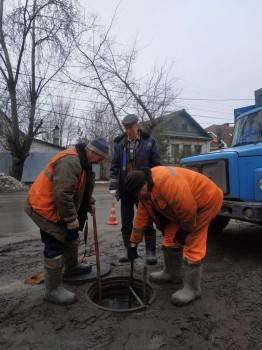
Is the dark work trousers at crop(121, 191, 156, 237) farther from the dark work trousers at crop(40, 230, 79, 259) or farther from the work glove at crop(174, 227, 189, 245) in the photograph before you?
the dark work trousers at crop(40, 230, 79, 259)

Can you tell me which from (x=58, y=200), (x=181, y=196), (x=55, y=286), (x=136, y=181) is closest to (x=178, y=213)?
(x=181, y=196)

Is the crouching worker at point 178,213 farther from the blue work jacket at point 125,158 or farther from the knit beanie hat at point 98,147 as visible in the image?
the blue work jacket at point 125,158

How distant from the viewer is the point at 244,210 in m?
4.23

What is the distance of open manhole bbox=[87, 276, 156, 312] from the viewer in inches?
144

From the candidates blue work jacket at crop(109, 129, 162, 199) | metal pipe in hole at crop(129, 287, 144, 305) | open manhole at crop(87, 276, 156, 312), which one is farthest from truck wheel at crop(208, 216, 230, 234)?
metal pipe in hole at crop(129, 287, 144, 305)

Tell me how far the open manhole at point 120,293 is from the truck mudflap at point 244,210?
1.49 meters

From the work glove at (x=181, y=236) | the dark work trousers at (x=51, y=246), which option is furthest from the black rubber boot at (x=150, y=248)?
the dark work trousers at (x=51, y=246)

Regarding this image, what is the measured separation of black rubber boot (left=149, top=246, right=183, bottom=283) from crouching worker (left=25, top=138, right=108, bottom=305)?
3.37ft

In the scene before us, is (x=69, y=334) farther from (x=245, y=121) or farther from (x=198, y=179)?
(x=245, y=121)

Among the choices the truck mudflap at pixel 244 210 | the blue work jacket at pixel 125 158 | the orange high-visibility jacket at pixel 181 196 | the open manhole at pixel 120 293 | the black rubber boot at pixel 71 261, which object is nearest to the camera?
the orange high-visibility jacket at pixel 181 196

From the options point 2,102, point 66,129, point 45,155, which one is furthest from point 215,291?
point 66,129

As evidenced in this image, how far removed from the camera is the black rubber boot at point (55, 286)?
10.5 ft

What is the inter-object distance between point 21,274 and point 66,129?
38.1 m

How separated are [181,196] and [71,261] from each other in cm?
163
